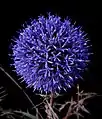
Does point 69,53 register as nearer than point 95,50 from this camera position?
Yes

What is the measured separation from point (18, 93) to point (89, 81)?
0.86ft

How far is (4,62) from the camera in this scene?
1076 millimetres

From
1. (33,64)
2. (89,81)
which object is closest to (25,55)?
(33,64)

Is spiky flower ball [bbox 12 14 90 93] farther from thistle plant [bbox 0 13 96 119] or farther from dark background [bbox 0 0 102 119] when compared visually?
dark background [bbox 0 0 102 119]

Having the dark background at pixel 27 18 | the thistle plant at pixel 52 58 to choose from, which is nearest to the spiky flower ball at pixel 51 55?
the thistle plant at pixel 52 58

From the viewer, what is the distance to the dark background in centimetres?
107

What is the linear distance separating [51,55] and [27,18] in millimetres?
384

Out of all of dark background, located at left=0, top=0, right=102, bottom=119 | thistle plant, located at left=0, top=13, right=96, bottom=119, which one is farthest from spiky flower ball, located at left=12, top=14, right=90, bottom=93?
dark background, located at left=0, top=0, right=102, bottom=119

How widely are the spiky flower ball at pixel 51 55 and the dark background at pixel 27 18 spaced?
33 cm

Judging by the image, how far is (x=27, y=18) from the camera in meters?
1.07

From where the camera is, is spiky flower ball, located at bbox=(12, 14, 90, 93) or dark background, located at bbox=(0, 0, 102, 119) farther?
dark background, located at bbox=(0, 0, 102, 119)

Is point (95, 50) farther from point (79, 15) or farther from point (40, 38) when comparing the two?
point (40, 38)

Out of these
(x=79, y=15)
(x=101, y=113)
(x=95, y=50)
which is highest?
(x=79, y=15)

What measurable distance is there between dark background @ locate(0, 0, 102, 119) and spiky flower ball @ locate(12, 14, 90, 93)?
329 mm
